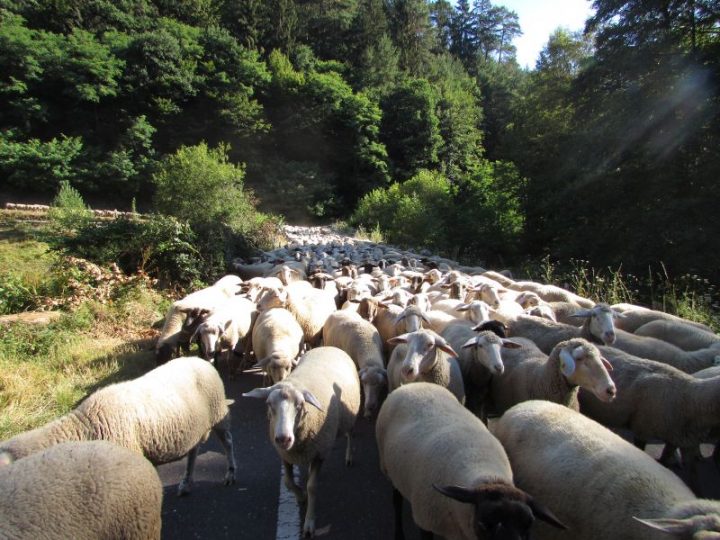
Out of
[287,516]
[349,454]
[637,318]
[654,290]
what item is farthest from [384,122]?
[287,516]

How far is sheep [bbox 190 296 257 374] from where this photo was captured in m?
6.26

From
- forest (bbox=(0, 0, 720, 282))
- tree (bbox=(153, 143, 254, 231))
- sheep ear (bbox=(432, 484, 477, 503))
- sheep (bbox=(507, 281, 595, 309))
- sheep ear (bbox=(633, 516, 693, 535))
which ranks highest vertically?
forest (bbox=(0, 0, 720, 282))

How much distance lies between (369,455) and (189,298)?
15.7ft

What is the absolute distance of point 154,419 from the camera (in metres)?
3.66

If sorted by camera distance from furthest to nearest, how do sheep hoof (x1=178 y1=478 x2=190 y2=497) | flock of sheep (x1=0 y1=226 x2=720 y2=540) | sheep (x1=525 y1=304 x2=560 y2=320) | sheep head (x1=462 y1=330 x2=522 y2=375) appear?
1. sheep (x1=525 y1=304 x2=560 y2=320)
2. sheep head (x1=462 y1=330 x2=522 y2=375)
3. sheep hoof (x1=178 y1=478 x2=190 y2=497)
4. flock of sheep (x1=0 y1=226 x2=720 y2=540)

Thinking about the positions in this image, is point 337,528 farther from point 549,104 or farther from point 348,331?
point 549,104

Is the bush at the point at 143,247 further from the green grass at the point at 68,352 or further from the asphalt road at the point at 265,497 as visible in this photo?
the asphalt road at the point at 265,497

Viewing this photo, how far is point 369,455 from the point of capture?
479 centimetres

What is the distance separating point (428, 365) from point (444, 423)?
1340mm

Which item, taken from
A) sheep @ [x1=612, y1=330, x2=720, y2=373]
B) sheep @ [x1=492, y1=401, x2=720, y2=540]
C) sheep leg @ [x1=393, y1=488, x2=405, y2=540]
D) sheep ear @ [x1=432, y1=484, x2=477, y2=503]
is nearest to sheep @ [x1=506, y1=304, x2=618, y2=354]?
sheep @ [x1=612, y1=330, x2=720, y2=373]

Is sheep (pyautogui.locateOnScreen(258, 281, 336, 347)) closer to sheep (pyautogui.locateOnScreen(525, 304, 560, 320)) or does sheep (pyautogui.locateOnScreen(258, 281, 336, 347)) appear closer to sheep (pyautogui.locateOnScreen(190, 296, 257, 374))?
sheep (pyautogui.locateOnScreen(190, 296, 257, 374))

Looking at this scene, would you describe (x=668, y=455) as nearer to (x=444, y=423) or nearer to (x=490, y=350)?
(x=490, y=350)

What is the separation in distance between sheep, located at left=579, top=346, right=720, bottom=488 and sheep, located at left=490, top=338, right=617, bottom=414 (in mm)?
254

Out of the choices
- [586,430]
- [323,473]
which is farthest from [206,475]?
[586,430]
